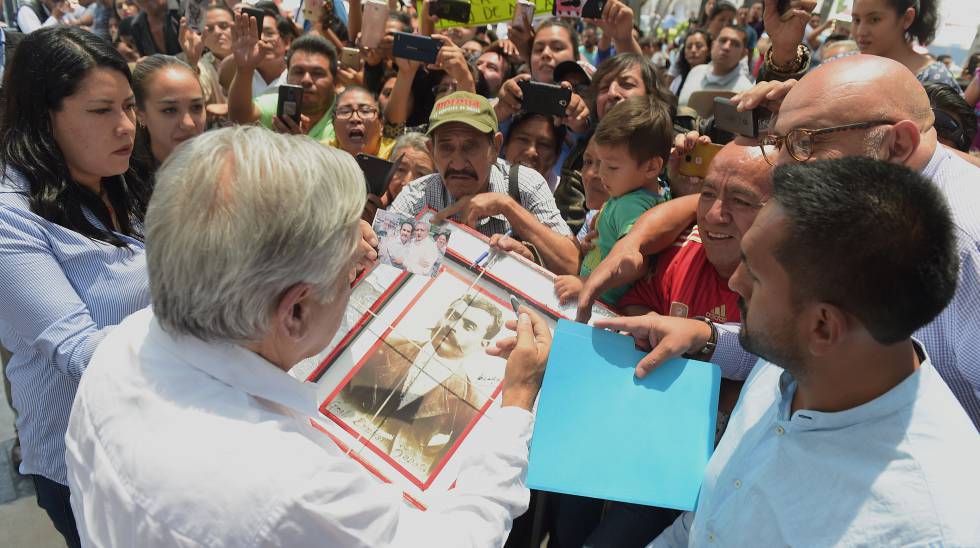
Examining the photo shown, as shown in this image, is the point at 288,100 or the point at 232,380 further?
the point at 288,100

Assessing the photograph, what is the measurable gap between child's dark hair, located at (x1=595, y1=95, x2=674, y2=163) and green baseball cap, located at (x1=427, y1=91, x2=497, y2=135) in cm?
→ 61

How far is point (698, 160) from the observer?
267 centimetres

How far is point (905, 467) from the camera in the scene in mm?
1178

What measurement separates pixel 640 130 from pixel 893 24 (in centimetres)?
205

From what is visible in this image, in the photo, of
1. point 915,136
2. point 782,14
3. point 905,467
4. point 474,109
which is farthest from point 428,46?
point 905,467

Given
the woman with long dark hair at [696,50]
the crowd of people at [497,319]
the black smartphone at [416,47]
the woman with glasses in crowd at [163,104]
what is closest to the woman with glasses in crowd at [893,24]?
the crowd of people at [497,319]

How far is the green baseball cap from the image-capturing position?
3.01 metres

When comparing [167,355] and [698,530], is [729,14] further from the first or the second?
[167,355]

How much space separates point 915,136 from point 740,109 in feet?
2.22

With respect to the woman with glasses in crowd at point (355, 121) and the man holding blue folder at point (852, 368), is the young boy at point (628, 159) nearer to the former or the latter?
the man holding blue folder at point (852, 368)

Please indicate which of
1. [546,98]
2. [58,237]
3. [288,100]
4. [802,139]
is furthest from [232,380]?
[288,100]

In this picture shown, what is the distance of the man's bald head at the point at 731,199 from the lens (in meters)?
1.90

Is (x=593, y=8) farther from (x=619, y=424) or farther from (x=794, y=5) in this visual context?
(x=619, y=424)

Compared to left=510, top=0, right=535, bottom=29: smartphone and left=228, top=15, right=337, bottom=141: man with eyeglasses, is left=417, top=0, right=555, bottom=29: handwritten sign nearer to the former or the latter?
left=510, top=0, right=535, bottom=29: smartphone
